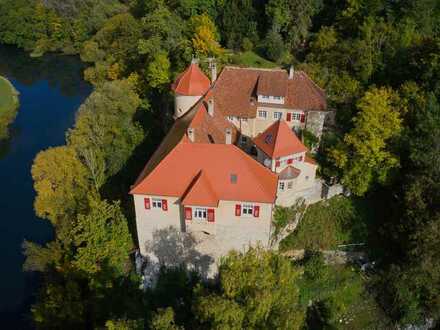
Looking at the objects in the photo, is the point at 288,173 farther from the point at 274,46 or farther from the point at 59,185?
the point at 274,46

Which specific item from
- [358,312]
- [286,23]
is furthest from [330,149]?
[286,23]

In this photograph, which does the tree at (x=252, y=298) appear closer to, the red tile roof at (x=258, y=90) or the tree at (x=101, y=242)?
the tree at (x=101, y=242)

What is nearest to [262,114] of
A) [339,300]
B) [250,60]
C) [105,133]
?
[339,300]

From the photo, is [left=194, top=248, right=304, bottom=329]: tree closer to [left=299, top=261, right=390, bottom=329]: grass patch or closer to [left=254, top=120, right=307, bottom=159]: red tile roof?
[left=299, top=261, right=390, bottom=329]: grass patch

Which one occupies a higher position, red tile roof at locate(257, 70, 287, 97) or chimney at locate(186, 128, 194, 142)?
red tile roof at locate(257, 70, 287, 97)

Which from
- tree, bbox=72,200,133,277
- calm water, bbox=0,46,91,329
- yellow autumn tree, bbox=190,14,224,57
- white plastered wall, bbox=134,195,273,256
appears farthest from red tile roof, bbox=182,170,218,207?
yellow autumn tree, bbox=190,14,224,57

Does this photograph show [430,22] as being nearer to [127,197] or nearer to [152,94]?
[152,94]

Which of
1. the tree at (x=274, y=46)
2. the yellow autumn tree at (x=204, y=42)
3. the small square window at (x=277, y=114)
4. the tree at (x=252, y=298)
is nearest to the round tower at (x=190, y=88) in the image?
the small square window at (x=277, y=114)
